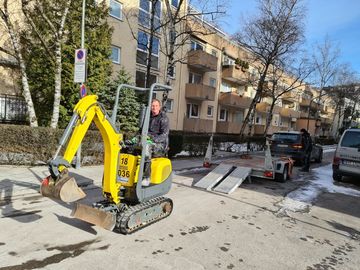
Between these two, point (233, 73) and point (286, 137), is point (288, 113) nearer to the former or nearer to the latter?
point (233, 73)

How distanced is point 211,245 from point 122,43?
19.2 m

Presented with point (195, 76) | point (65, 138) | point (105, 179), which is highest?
point (195, 76)

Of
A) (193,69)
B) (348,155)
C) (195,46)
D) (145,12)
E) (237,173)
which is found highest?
(145,12)

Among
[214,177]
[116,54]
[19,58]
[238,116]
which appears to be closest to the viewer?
[214,177]

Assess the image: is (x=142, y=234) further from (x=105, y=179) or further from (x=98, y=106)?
(x=98, y=106)

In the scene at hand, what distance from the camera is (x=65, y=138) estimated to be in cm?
432

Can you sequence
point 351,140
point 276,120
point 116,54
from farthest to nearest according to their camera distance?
1. point 276,120
2. point 116,54
3. point 351,140

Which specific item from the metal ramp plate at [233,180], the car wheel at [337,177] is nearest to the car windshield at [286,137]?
the car wheel at [337,177]

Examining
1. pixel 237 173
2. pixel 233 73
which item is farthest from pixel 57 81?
pixel 233 73

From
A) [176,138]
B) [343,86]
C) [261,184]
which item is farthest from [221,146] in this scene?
[343,86]

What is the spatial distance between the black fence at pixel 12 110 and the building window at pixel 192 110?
16.5m

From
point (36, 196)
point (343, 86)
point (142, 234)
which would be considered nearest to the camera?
point (142, 234)

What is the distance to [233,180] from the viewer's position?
921cm

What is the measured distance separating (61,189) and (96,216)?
31.0 inches
